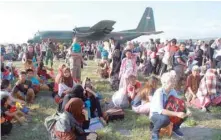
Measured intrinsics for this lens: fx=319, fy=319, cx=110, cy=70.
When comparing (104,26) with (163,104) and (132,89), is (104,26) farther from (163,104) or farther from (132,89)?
(163,104)

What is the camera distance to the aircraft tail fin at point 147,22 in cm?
3401

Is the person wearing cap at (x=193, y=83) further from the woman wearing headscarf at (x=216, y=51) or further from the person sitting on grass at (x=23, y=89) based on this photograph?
the person sitting on grass at (x=23, y=89)

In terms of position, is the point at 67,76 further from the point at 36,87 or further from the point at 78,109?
the point at 78,109

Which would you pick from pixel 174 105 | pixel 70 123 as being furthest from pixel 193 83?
pixel 70 123

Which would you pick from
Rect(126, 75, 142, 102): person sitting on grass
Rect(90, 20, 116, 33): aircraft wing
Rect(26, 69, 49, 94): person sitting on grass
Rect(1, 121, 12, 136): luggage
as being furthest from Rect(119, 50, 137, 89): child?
Rect(90, 20, 116, 33): aircraft wing

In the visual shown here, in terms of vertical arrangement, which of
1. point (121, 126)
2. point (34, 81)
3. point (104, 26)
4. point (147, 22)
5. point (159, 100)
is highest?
point (147, 22)

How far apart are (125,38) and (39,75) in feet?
63.3

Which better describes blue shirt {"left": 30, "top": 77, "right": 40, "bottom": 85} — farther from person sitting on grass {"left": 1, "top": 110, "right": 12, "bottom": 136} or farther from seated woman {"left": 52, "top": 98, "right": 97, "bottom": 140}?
seated woman {"left": 52, "top": 98, "right": 97, "bottom": 140}

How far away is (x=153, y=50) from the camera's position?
43.7ft

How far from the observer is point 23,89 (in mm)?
8320

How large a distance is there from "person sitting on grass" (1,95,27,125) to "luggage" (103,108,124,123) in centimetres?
177

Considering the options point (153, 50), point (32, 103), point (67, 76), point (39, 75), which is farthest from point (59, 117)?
point (153, 50)

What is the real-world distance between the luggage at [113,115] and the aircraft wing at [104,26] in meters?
18.2

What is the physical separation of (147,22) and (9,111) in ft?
97.2
